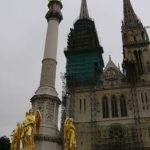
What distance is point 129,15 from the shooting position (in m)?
53.8

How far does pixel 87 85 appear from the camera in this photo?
42.0 m

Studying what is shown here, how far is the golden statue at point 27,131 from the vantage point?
18.8 meters

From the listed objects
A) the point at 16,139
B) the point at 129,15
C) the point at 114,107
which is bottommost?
the point at 16,139

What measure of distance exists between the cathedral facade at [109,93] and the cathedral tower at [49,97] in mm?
15161

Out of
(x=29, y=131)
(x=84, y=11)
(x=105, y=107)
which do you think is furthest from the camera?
(x=84, y=11)

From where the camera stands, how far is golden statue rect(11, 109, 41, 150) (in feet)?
61.8

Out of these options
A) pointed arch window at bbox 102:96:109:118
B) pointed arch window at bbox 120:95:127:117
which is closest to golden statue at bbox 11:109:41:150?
pointed arch window at bbox 102:96:109:118

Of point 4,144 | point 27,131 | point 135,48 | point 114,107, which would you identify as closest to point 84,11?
point 135,48

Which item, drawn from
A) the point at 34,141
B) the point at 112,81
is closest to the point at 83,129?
the point at 112,81

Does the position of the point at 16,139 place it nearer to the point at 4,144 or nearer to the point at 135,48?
the point at 4,144

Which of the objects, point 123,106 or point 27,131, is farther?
point 123,106

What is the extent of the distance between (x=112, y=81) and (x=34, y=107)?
21163 mm

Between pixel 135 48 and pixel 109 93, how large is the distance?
10.0 metres

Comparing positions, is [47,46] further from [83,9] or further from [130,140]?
[83,9]
